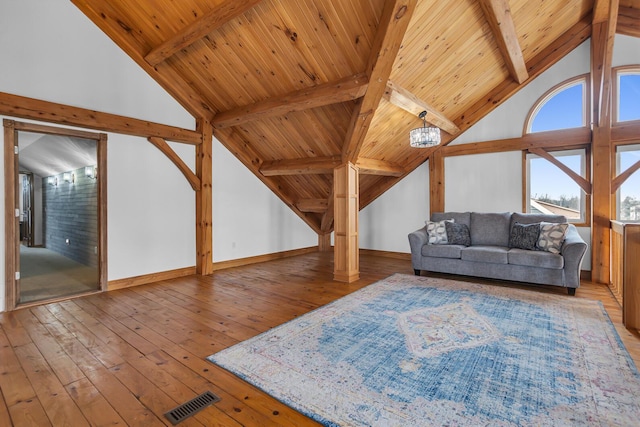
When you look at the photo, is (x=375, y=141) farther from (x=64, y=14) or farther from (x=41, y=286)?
(x=41, y=286)

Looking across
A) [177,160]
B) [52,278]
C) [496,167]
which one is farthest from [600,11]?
[52,278]

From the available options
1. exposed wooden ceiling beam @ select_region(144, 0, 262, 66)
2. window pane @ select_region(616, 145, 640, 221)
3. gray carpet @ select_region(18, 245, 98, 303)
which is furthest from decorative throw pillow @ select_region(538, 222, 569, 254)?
gray carpet @ select_region(18, 245, 98, 303)

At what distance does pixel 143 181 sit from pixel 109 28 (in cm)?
200

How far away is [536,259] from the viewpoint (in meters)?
4.01

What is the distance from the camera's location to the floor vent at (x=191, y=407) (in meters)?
1.71

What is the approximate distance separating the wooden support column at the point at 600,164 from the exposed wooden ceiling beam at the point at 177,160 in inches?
229

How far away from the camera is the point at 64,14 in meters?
3.82

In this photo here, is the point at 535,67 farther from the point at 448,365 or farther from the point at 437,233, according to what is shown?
the point at 448,365

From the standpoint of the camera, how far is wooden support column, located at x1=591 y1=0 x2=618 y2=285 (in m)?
4.34

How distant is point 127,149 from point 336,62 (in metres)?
3.08

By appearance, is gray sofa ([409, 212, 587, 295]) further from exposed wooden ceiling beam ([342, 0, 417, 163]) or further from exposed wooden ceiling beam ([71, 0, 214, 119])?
exposed wooden ceiling beam ([71, 0, 214, 119])

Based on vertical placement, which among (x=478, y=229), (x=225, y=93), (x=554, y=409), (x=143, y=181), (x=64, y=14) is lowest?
(x=554, y=409)

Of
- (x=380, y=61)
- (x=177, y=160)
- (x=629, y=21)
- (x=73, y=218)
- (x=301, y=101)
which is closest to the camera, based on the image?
(x=380, y=61)

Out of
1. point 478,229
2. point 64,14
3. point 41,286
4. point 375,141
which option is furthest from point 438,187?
point 41,286
